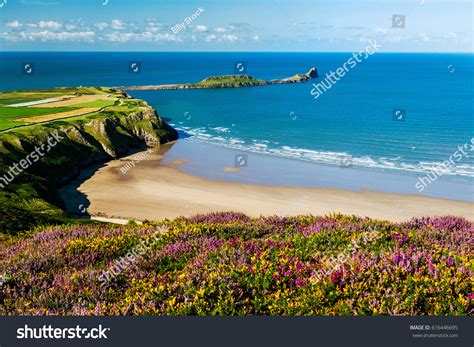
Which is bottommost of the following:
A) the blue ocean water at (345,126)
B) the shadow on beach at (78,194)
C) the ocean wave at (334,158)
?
the shadow on beach at (78,194)

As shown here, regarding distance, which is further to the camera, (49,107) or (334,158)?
(49,107)

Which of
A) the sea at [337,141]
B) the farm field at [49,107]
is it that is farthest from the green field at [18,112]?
the sea at [337,141]

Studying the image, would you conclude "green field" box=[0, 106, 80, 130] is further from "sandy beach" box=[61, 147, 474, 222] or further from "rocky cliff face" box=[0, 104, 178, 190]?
"sandy beach" box=[61, 147, 474, 222]

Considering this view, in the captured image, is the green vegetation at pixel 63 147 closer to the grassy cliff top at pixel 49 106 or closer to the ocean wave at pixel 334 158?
the grassy cliff top at pixel 49 106

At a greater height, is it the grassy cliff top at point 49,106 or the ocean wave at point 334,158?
the grassy cliff top at point 49,106

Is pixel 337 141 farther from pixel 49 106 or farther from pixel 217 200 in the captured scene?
pixel 49 106

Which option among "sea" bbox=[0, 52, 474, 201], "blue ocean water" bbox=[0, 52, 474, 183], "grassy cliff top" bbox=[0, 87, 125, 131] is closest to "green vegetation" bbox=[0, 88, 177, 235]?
"grassy cliff top" bbox=[0, 87, 125, 131]

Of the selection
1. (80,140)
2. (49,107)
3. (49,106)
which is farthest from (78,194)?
(49,106)
